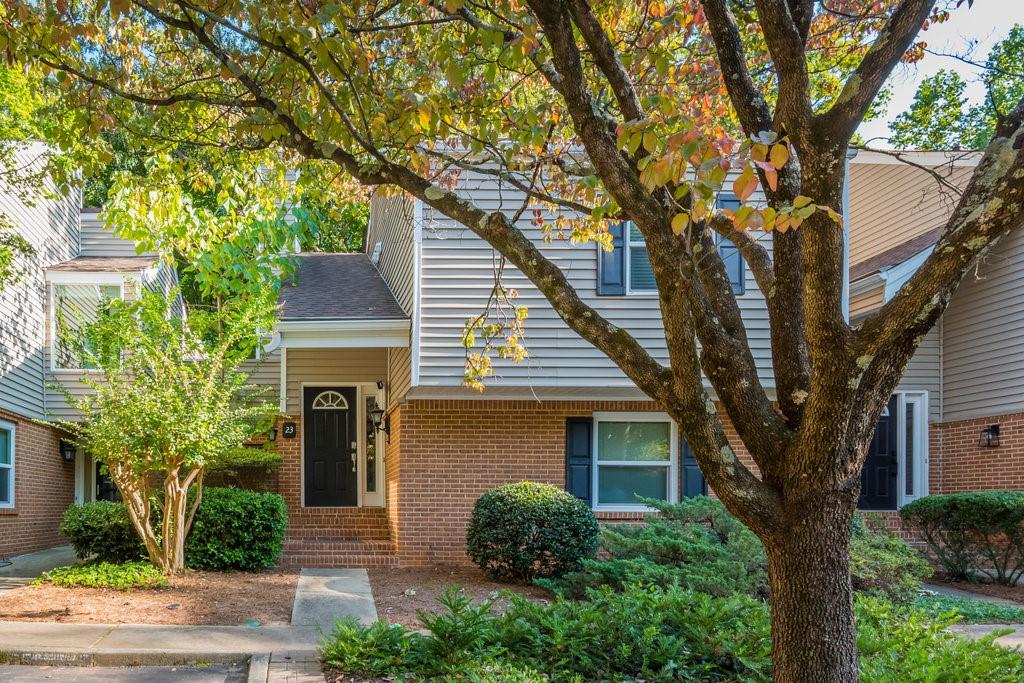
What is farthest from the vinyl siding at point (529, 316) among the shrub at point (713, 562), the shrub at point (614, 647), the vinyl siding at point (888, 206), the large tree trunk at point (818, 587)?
the large tree trunk at point (818, 587)

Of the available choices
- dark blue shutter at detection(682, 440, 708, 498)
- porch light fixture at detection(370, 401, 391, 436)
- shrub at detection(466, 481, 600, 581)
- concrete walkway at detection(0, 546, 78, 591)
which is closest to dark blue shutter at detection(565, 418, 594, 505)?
dark blue shutter at detection(682, 440, 708, 498)

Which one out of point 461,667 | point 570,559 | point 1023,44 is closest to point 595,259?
point 570,559

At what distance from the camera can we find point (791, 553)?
15.8 ft

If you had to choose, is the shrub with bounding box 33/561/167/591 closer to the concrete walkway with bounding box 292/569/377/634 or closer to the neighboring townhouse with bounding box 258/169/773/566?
the concrete walkway with bounding box 292/569/377/634

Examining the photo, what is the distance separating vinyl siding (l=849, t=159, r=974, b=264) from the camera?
55.6ft

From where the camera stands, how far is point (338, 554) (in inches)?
526

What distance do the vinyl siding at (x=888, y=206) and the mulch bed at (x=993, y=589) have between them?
647cm

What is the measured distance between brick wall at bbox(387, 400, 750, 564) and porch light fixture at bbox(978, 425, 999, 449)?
228 inches

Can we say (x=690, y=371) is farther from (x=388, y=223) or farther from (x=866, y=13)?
(x=388, y=223)

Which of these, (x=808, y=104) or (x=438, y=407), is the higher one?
(x=808, y=104)

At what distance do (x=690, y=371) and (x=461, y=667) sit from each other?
2.55 meters

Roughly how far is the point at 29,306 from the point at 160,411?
659 cm

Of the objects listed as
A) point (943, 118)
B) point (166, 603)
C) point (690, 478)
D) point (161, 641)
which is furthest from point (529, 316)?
point (943, 118)

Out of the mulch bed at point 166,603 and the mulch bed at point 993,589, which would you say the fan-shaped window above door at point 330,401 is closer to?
the mulch bed at point 166,603
